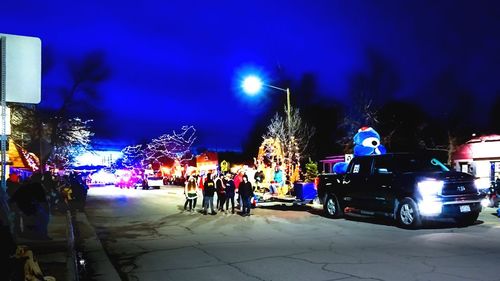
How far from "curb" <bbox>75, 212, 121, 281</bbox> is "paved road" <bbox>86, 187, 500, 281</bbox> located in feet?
0.70

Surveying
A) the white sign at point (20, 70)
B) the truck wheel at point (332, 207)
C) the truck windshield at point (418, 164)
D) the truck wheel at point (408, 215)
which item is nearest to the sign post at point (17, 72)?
the white sign at point (20, 70)

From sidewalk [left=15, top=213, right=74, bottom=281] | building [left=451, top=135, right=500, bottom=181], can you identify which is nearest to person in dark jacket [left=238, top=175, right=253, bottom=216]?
sidewalk [left=15, top=213, right=74, bottom=281]

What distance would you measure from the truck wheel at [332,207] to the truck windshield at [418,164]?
127 inches

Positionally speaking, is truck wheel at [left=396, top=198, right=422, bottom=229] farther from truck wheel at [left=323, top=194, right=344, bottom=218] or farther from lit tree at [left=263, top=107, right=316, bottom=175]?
lit tree at [left=263, top=107, right=316, bottom=175]

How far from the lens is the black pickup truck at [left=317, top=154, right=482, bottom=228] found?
13.5 m

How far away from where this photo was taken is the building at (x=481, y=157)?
1122 inches

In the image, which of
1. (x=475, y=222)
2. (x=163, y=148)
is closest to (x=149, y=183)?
(x=163, y=148)

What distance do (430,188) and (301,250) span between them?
16.7ft

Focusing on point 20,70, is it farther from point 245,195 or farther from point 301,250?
point 245,195

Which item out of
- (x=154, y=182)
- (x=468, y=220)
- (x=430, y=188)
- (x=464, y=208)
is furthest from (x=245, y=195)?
(x=154, y=182)

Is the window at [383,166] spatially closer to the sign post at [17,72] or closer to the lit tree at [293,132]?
the sign post at [17,72]

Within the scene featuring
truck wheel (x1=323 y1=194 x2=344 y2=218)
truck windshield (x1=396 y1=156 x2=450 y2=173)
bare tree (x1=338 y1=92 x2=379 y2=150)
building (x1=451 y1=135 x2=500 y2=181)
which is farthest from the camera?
bare tree (x1=338 y1=92 x2=379 y2=150)

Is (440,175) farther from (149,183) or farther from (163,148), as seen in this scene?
(163,148)

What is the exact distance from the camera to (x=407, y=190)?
13969 mm
